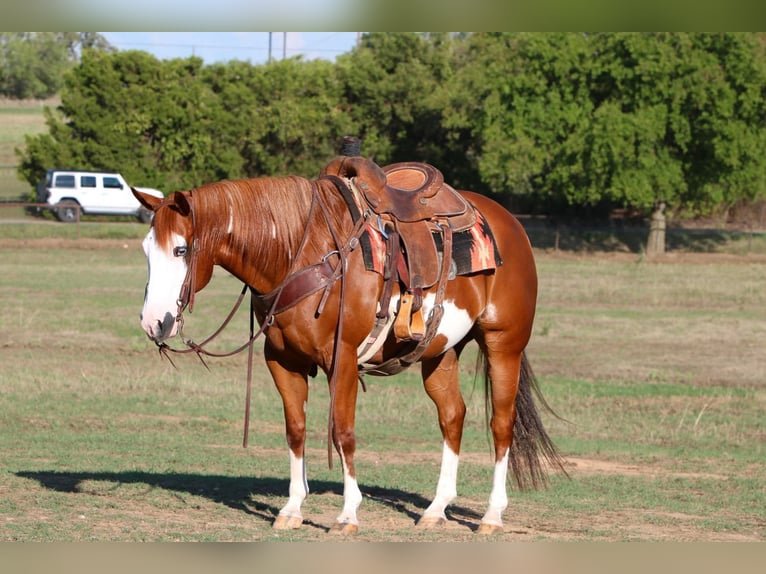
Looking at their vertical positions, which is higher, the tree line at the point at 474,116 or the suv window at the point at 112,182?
the tree line at the point at 474,116

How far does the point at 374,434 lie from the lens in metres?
12.1

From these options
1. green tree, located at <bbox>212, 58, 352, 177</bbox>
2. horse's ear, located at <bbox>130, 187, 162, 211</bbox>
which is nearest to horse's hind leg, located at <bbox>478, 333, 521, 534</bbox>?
horse's ear, located at <bbox>130, 187, 162, 211</bbox>

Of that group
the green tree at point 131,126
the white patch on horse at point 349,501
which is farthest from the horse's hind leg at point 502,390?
the green tree at point 131,126

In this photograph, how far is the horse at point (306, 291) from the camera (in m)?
6.31

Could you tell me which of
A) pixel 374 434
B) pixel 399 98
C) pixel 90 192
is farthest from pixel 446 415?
pixel 399 98

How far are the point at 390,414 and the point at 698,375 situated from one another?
5.54 meters

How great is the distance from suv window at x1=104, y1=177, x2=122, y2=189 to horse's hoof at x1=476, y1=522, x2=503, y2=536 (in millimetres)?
37905

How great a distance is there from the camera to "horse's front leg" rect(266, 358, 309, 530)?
694 cm

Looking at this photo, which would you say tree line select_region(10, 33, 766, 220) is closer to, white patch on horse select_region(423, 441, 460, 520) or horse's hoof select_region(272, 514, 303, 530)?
white patch on horse select_region(423, 441, 460, 520)

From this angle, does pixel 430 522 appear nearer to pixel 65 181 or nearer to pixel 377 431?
pixel 377 431

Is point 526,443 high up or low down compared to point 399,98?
down

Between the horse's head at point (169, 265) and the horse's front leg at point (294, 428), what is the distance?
0.87 m

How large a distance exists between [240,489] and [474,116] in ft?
128

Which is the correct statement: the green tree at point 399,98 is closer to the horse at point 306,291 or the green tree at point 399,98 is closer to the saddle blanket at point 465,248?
the saddle blanket at point 465,248
